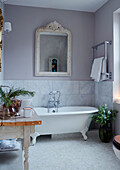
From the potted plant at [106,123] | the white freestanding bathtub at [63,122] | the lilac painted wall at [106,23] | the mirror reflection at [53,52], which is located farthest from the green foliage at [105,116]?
the mirror reflection at [53,52]

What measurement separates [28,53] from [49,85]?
0.84 m

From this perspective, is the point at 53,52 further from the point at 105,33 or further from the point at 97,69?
the point at 105,33

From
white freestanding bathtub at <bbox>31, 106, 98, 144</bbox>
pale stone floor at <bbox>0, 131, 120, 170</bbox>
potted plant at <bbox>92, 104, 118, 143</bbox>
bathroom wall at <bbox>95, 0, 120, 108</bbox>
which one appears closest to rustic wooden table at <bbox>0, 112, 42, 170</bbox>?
pale stone floor at <bbox>0, 131, 120, 170</bbox>

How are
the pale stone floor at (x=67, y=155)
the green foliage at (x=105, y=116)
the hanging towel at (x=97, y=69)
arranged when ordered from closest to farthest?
1. the pale stone floor at (x=67, y=155)
2. the green foliage at (x=105, y=116)
3. the hanging towel at (x=97, y=69)

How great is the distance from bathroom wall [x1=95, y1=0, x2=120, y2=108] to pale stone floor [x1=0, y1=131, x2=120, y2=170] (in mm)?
887

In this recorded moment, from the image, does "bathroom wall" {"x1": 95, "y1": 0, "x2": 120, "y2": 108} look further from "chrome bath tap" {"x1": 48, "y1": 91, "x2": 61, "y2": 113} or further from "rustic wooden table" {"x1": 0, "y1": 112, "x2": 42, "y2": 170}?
"rustic wooden table" {"x1": 0, "y1": 112, "x2": 42, "y2": 170}

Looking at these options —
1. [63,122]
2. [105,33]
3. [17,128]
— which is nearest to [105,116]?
[63,122]

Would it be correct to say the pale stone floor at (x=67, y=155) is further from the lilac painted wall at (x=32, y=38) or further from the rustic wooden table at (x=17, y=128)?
the lilac painted wall at (x=32, y=38)

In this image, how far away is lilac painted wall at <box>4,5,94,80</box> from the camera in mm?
3801

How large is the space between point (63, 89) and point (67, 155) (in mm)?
1661

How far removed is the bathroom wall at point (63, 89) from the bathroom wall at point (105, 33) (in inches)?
8.4

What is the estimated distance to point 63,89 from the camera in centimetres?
406

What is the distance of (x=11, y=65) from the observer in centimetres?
380

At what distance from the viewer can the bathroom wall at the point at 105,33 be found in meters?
3.48
